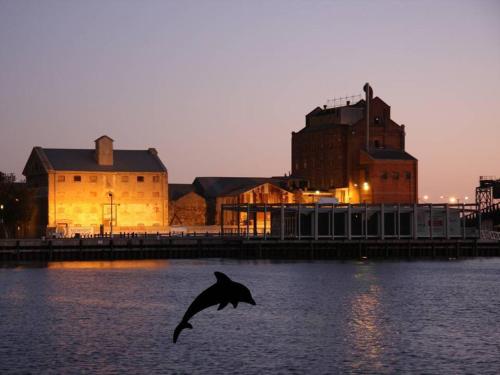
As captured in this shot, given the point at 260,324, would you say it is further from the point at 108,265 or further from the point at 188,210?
the point at 188,210

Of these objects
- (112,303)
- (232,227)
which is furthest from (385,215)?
(112,303)

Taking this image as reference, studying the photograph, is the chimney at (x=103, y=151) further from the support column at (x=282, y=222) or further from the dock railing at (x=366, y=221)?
the support column at (x=282, y=222)

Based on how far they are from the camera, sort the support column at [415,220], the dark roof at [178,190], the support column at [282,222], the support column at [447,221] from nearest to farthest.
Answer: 1. the support column at [282,222]
2. the support column at [415,220]
3. the support column at [447,221]
4. the dark roof at [178,190]

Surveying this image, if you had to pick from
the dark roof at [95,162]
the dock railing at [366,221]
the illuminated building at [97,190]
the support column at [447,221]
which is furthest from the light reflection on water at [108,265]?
the support column at [447,221]

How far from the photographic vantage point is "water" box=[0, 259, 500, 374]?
50.0 metres

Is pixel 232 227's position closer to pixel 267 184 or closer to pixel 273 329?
pixel 267 184

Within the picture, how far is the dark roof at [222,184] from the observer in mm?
168625

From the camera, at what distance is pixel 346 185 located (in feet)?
538

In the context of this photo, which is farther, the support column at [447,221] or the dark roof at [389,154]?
the dark roof at [389,154]

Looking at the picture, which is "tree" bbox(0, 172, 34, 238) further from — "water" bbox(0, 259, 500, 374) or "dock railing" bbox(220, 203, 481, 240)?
"water" bbox(0, 259, 500, 374)

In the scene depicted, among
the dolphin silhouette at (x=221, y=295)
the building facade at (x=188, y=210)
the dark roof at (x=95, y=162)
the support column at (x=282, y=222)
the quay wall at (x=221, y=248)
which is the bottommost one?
the dolphin silhouette at (x=221, y=295)

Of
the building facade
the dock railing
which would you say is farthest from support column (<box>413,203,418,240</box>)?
the building facade

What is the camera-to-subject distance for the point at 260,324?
6425 cm

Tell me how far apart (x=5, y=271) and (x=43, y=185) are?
39.5 m
